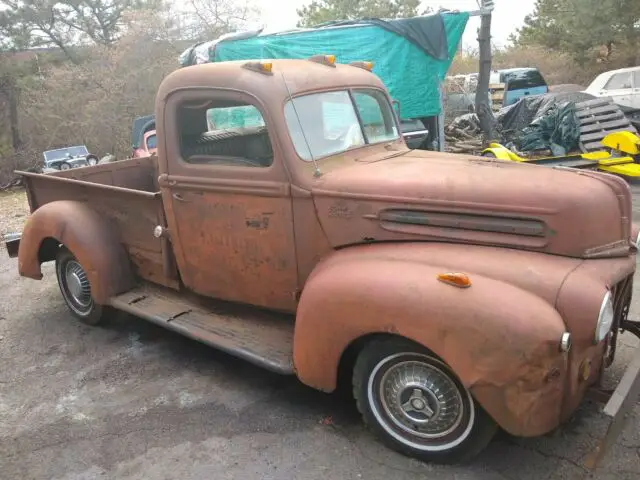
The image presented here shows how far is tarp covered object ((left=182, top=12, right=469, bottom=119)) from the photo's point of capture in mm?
9250

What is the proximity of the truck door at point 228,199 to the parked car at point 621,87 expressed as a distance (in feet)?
37.6

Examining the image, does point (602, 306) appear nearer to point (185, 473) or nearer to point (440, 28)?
point (185, 473)

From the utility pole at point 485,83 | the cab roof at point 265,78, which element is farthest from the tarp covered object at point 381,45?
the cab roof at point 265,78

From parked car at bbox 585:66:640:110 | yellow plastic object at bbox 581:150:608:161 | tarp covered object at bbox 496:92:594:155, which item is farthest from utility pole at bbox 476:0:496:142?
parked car at bbox 585:66:640:110

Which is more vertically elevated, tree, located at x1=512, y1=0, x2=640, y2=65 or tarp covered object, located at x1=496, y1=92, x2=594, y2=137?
tree, located at x1=512, y1=0, x2=640, y2=65

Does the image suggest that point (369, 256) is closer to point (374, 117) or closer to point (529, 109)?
point (374, 117)

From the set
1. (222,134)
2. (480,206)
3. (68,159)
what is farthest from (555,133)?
(68,159)

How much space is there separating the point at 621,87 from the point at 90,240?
12748 mm

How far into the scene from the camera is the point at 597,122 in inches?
387

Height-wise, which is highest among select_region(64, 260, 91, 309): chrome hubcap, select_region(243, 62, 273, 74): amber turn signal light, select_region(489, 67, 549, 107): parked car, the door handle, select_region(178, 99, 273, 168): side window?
select_region(243, 62, 273, 74): amber turn signal light

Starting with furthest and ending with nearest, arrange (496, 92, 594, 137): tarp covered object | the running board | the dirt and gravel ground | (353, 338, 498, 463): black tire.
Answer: (496, 92, 594, 137): tarp covered object → the running board → the dirt and gravel ground → (353, 338, 498, 463): black tire

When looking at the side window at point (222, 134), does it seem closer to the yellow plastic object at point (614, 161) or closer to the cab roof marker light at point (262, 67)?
the cab roof marker light at point (262, 67)

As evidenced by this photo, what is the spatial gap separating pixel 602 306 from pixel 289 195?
5.50 feet

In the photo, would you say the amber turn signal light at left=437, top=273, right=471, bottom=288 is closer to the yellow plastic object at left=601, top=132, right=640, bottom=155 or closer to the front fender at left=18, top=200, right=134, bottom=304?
the front fender at left=18, top=200, right=134, bottom=304
